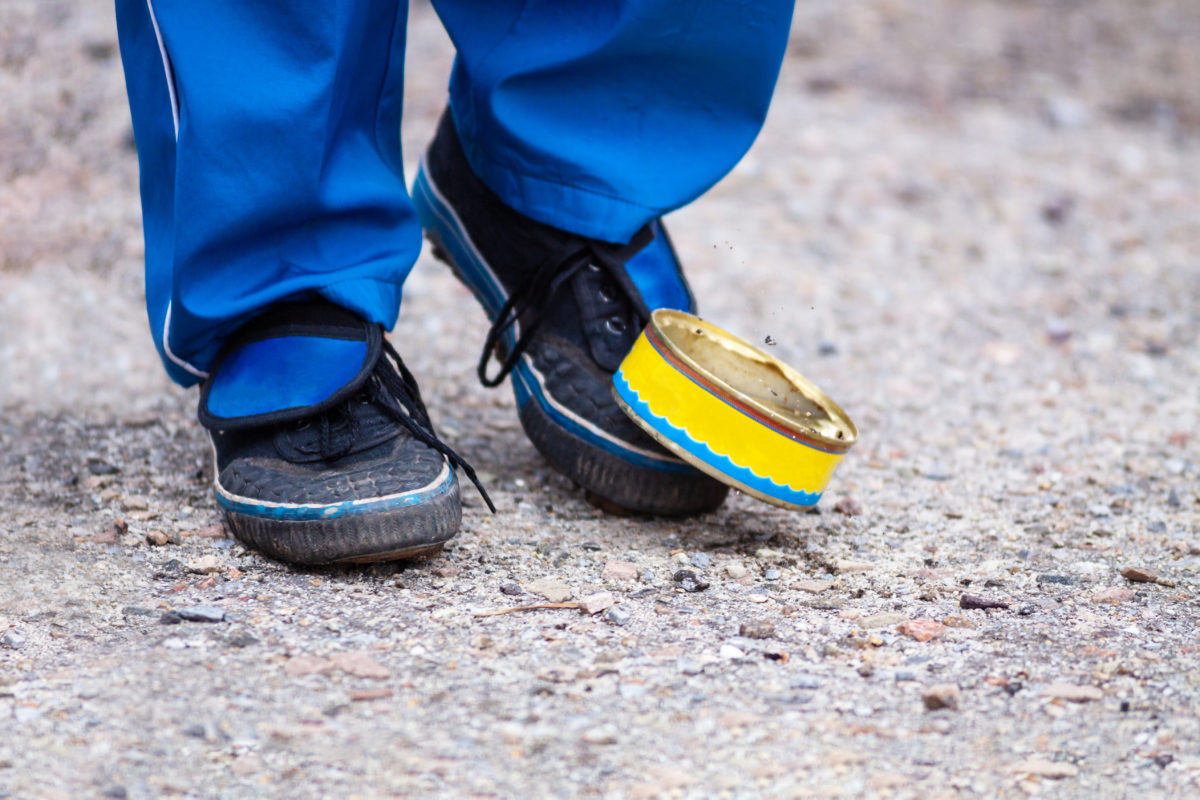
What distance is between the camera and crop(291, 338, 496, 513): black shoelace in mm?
1317

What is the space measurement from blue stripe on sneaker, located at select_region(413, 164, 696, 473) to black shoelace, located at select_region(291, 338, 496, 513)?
6.8 inches

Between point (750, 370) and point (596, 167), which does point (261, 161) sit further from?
point (750, 370)

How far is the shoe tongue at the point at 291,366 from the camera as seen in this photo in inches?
51.7

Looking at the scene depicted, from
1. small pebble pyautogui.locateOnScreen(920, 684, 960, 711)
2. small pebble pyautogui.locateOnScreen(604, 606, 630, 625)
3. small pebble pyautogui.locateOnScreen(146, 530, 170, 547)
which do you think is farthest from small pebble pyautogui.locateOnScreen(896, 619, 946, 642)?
small pebble pyautogui.locateOnScreen(146, 530, 170, 547)

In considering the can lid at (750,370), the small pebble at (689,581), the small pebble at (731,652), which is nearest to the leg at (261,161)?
the can lid at (750,370)

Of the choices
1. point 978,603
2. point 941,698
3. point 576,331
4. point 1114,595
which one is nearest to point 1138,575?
point 1114,595

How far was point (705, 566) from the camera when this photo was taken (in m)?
1.37

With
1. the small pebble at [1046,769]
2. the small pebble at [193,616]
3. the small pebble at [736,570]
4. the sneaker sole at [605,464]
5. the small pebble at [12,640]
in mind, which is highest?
the small pebble at [1046,769]

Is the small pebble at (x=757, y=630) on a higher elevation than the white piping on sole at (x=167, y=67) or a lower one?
lower

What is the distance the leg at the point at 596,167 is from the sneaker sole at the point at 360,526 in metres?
0.27

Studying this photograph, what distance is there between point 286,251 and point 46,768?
62 centimetres

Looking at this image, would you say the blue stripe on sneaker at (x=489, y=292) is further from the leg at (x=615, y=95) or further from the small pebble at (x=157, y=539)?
the small pebble at (x=157, y=539)

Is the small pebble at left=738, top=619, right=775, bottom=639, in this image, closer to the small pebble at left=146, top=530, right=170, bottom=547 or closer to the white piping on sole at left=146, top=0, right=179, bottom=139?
the small pebble at left=146, top=530, right=170, bottom=547

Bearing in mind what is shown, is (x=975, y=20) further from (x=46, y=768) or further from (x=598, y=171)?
(x=46, y=768)
